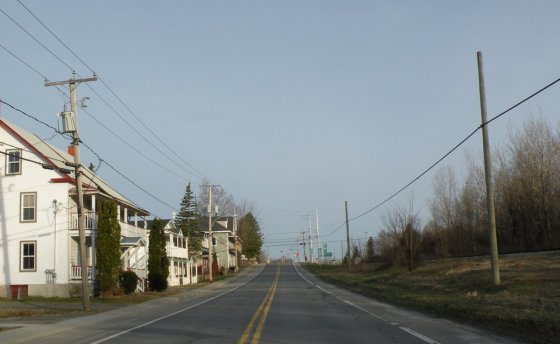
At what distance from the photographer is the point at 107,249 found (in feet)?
107

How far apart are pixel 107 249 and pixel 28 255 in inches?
271

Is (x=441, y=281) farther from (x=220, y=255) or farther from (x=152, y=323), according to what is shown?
(x=220, y=255)

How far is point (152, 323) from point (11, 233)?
2223 centimetres

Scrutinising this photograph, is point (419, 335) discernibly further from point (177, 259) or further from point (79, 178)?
point (177, 259)

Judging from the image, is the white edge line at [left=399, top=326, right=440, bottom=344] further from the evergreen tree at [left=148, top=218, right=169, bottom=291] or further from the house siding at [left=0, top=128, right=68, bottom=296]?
the evergreen tree at [left=148, top=218, right=169, bottom=291]

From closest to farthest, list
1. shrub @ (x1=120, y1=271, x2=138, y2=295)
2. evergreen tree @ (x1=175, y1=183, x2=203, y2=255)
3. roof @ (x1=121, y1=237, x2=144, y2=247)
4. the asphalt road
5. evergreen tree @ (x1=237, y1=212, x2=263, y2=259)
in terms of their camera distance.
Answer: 1. the asphalt road
2. shrub @ (x1=120, y1=271, x2=138, y2=295)
3. roof @ (x1=121, y1=237, x2=144, y2=247)
4. evergreen tree @ (x1=175, y1=183, x2=203, y2=255)
5. evergreen tree @ (x1=237, y1=212, x2=263, y2=259)

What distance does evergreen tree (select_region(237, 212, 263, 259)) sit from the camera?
129m

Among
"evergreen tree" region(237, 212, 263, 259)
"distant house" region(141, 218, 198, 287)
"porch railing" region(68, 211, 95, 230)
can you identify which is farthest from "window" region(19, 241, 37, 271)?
"evergreen tree" region(237, 212, 263, 259)

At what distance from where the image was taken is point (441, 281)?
31.1m

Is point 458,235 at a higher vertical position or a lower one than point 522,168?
lower

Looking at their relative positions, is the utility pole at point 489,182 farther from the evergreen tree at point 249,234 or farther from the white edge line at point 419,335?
the evergreen tree at point 249,234

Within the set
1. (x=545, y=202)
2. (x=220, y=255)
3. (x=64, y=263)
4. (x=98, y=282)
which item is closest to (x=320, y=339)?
(x=98, y=282)

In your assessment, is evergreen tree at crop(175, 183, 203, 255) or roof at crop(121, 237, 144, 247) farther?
evergreen tree at crop(175, 183, 203, 255)

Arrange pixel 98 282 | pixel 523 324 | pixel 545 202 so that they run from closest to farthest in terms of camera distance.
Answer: pixel 523 324 → pixel 98 282 → pixel 545 202
